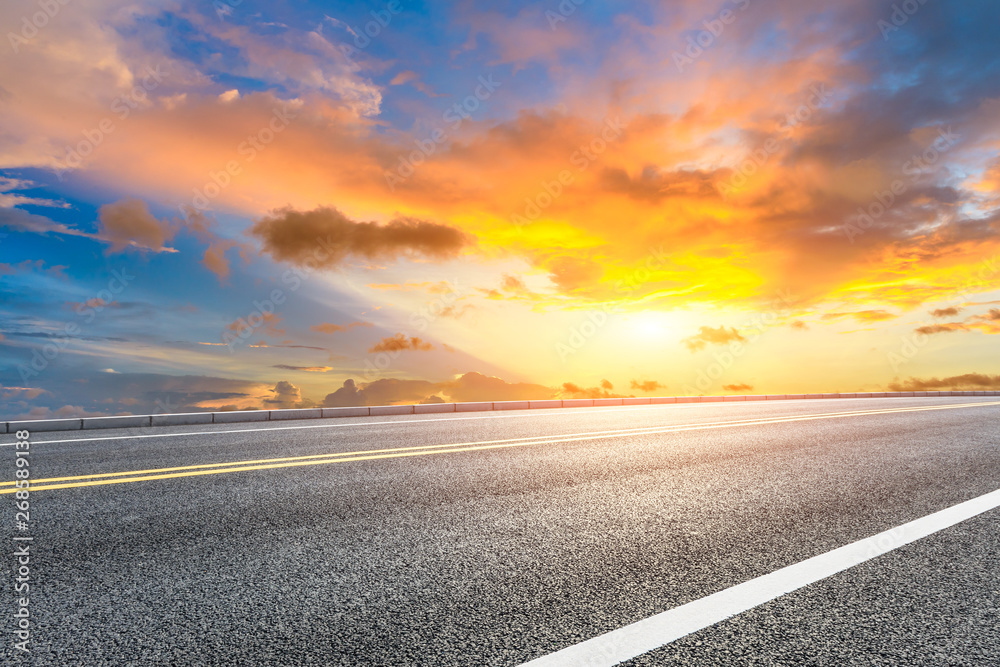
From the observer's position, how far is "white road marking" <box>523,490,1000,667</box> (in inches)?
84.1

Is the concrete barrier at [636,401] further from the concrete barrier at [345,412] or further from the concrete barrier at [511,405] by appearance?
the concrete barrier at [345,412]

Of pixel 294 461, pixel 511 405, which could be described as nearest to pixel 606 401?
pixel 511 405

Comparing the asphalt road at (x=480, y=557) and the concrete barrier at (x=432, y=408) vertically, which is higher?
the concrete barrier at (x=432, y=408)

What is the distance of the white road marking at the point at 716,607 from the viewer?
214 cm

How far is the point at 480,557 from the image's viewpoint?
10.6ft

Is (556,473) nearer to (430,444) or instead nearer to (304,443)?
(430,444)

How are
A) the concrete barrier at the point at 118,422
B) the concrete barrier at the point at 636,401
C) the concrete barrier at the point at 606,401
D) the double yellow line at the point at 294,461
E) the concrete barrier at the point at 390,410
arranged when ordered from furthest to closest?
the concrete barrier at the point at 636,401
the concrete barrier at the point at 606,401
the concrete barrier at the point at 390,410
the concrete barrier at the point at 118,422
the double yellow line at the point at 294,461

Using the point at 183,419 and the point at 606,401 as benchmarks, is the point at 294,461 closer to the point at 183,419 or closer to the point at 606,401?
the point at 183,419

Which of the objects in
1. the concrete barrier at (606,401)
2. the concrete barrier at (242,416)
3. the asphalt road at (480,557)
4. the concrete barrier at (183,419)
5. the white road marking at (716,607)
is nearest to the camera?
the white road marking at (716,607)

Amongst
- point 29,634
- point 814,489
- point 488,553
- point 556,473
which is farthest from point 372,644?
point 814,489

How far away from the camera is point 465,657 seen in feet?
6.98

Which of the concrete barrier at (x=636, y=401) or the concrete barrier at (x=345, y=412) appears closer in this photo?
the concrete barrier at (x=345, y=412)

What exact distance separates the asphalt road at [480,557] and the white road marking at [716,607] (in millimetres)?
61

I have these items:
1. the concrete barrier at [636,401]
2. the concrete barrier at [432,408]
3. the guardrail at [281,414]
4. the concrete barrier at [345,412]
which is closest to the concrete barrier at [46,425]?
the guardrail at [281,414]
